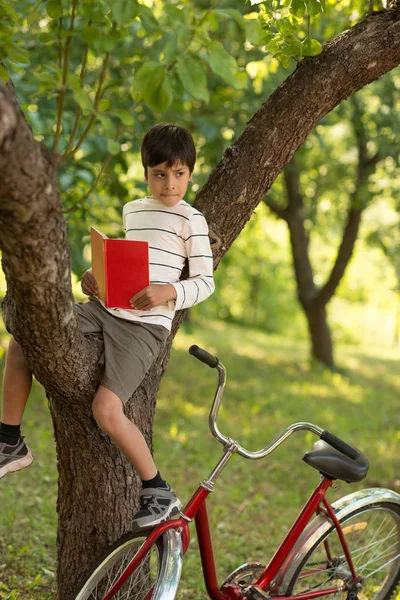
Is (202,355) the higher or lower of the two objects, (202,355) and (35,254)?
the lower

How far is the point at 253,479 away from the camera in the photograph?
582 cm

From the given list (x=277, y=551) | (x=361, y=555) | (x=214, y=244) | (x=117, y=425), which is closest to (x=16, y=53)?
Answer: (x=214, y=244)

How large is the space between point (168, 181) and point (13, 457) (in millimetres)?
1084

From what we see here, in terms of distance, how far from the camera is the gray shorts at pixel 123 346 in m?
2.52

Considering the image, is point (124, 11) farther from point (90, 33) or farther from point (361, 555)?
point (361, 555)

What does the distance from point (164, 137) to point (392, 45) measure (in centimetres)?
97

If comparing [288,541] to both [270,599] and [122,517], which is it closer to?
[270,599]

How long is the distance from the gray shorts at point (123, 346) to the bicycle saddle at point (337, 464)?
69cm

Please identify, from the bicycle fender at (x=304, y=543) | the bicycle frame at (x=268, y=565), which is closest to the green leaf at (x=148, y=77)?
the bicycle frame at (x=268, y=565)

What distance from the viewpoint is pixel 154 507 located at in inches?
99.0

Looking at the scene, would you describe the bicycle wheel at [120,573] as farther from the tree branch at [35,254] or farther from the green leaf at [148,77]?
the green leaf at [148,77]

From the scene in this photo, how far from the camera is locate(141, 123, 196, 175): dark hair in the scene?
8.49 feet

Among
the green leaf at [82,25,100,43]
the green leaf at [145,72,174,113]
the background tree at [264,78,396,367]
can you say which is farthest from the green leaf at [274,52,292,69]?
the background tree at [264,78,396,367]

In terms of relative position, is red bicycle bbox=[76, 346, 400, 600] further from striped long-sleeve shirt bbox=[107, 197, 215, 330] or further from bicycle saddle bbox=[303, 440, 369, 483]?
striped long-sleeve shirt bbox=[107, 197, 215, 330]
